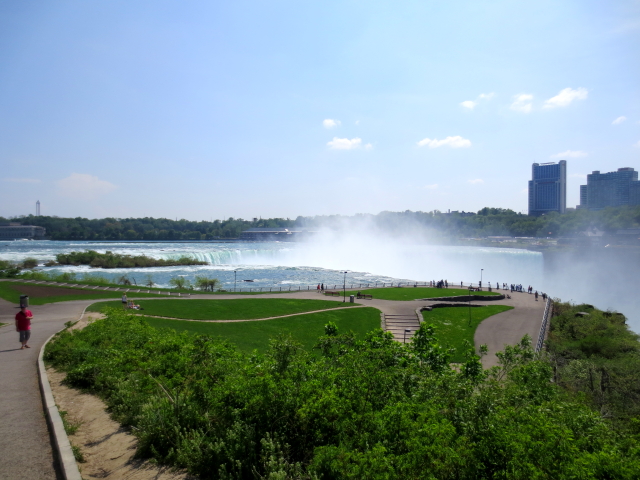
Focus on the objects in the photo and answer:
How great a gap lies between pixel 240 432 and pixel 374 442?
7.09ft

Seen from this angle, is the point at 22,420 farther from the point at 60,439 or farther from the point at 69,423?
the point at 60,439

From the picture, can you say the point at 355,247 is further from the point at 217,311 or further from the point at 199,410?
the point at 199,410

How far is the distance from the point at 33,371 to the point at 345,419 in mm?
9117

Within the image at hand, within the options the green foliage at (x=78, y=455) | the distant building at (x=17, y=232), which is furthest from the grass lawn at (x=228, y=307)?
the distant building at (x=17, y=232)

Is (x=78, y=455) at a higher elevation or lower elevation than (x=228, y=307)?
higher

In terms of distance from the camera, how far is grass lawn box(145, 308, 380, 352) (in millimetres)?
21188

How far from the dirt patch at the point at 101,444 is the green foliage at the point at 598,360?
27.1ft

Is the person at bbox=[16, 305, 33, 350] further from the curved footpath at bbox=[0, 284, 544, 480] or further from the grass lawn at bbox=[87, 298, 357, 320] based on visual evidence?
the grass lawn at bbox=[87, 298, 357, 320]

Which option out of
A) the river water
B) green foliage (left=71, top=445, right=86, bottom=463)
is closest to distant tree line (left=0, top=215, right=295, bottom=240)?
the river water

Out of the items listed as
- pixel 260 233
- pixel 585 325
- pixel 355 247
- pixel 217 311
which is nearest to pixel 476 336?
pixel 585 325

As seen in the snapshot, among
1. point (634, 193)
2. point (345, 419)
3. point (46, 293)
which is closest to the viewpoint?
point (345, 419)

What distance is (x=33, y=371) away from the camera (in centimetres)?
1047

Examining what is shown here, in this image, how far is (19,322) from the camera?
13.0m

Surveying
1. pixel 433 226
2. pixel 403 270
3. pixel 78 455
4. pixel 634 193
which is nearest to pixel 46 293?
pixel 78 455
